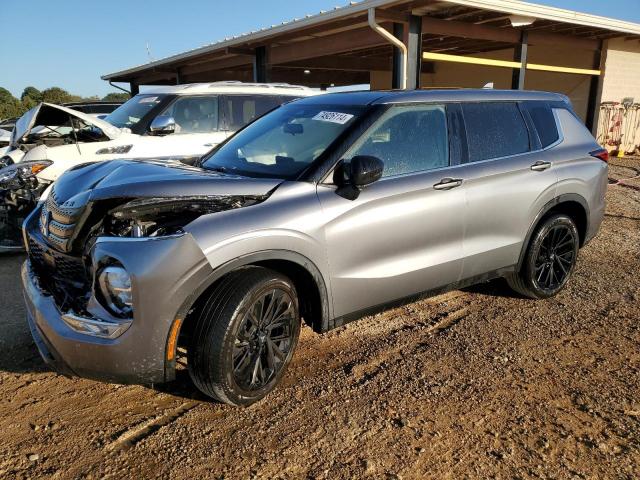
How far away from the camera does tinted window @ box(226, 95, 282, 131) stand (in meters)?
7.57

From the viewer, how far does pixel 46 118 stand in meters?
6.22

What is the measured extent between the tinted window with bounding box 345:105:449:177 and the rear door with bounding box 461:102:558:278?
262 mm

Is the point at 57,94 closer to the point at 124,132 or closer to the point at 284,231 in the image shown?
the point at 124,132

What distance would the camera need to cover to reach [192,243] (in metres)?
2.60

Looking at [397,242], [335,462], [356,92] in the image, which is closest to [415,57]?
[356,92]

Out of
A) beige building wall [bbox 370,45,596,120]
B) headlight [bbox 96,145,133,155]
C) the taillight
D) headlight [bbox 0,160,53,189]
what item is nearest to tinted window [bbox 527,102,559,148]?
the taillight

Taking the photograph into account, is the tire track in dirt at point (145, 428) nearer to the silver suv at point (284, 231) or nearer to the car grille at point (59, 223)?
the silver suv at point (284, 231)

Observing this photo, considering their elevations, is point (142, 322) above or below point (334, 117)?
below

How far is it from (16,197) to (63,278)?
10.2ft

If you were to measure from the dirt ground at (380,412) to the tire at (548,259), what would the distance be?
46cm

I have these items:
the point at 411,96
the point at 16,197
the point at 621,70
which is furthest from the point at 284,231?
the point at 621,70

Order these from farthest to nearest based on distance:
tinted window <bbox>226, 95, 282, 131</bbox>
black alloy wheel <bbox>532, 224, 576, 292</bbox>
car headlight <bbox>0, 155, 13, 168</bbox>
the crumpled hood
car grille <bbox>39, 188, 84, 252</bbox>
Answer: tinted window <bbox>226, 95, 282, 131</bbox> < car headlight <bbox>0, 155, 13, 168</bbox> < black alloy wheel <bbox>532, 224, 576, 292</bbox> < car grille <bbox>39, 188, 84, 252</bbox> < the crumpled hood

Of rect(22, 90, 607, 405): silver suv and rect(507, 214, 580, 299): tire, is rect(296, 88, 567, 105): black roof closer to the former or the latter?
rect(22, 90, 607, 405): silver suv

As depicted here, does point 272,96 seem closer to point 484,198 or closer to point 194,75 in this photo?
point 484,198
